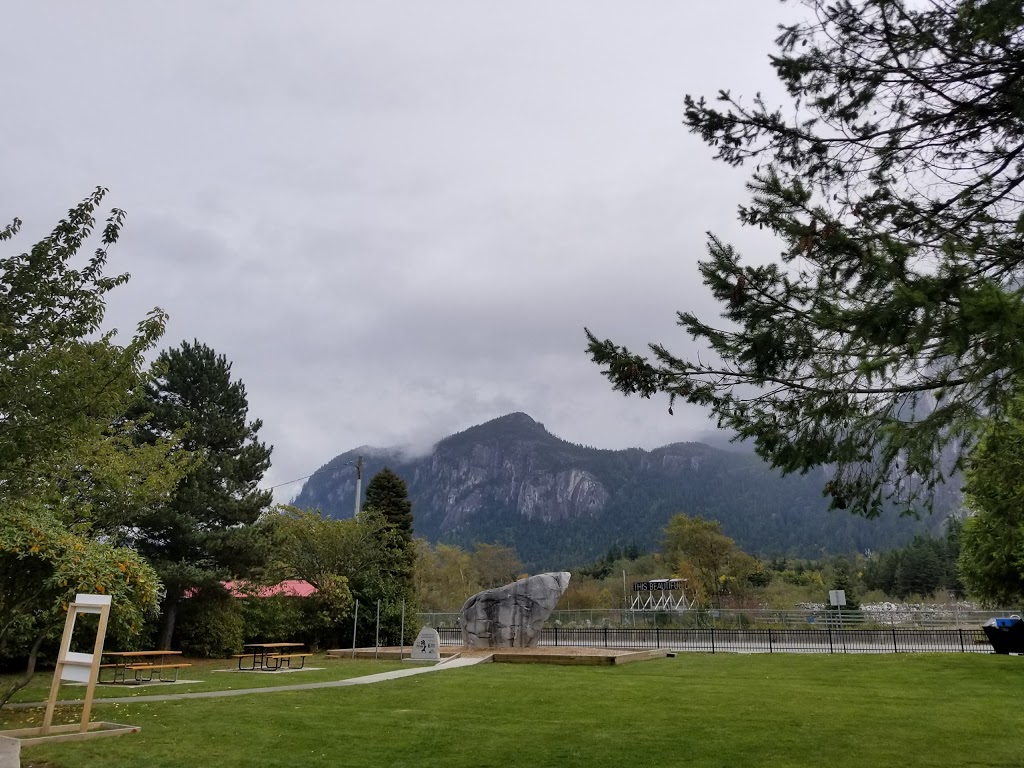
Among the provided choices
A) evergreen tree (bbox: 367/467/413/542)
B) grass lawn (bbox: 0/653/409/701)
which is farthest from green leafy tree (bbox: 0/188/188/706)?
evergreen tree (bbox: 367/467/413/542)

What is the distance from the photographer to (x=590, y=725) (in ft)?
34.8

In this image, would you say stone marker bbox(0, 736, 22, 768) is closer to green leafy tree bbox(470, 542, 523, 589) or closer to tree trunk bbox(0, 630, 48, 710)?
tree trunk bbox(0, 630, 48, 710)

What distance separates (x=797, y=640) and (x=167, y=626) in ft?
78.3

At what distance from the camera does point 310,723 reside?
424 inches

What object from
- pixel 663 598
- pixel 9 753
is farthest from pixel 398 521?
pixel 663 598

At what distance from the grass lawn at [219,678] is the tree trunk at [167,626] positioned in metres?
0.93

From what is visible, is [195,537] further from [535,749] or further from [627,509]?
[627,509]

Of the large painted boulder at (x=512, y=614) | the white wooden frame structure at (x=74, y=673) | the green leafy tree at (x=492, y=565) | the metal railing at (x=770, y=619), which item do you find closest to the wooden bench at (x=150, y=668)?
the white wooden frame structure at (x=74, y=673)

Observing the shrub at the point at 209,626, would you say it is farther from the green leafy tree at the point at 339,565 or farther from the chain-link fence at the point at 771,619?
the chain-link fence at the point at 771,619

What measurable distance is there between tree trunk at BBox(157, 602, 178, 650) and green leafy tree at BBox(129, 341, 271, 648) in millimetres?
33

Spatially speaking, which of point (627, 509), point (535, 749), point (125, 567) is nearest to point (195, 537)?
point (125, 567)

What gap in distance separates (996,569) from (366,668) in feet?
74.9

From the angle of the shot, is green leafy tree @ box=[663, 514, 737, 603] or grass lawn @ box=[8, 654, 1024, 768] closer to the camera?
grass lawn @ box=[8, 654, 1024, 768]

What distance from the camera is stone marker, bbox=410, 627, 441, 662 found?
948 inches
